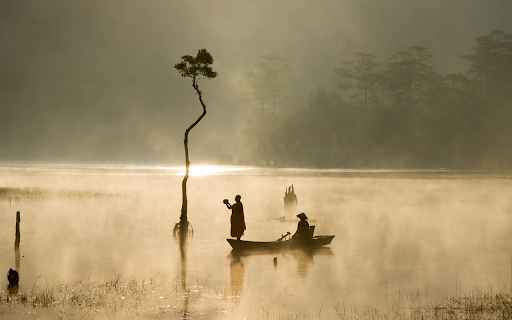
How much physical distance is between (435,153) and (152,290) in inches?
5028

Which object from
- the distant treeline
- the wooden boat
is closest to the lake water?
the wooden boat

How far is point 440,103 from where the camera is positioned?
141m

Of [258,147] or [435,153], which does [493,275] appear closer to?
[435,153]

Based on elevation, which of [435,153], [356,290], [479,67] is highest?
[479,67]

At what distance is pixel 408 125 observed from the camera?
140m

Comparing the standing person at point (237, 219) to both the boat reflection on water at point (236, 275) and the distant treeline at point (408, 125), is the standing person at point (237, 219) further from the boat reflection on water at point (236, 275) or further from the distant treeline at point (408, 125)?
the distant treeline at point (408, 125)

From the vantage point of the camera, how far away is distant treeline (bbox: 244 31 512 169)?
13212 centimetres

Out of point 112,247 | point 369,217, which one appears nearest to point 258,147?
point 369,217

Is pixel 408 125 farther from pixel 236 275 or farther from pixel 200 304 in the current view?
pixel 200 304

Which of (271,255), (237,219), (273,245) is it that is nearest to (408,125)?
(271,255)

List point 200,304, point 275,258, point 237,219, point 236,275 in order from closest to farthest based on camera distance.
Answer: point 200,304, point 236,275, point 275,258, point 237,219

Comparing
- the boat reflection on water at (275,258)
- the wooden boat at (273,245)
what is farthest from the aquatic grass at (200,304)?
the wooden boat at (273,245)

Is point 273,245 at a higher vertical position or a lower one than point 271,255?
higher

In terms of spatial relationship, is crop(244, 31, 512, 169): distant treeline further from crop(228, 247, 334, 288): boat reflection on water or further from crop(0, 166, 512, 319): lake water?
crop(228, 247, 334, 288): boat reflection on water
